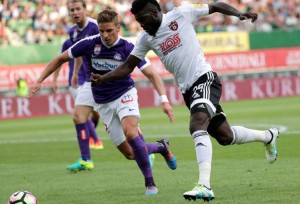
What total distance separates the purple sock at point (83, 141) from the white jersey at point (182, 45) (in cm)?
435

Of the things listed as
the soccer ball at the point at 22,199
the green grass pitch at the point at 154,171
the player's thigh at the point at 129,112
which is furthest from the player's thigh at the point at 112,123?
the soccer ball at the point at 22,199

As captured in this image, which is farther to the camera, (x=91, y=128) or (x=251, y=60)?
(x=251, y=60)

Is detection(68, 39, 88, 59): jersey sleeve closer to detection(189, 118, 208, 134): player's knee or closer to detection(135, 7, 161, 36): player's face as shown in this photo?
detection(135, 7, 161, 36): player's face

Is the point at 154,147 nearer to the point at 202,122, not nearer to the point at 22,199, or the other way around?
the point at 202,122

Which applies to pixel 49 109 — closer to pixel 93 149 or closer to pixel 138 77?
pixel 138 77

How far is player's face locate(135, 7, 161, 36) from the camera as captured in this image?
870 centimetres

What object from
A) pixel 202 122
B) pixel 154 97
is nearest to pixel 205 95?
pixel 202 122

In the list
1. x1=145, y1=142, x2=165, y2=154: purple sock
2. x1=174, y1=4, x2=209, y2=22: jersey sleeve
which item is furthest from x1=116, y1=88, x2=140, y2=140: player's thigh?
x1=174, y1=4, x2=209, y2=22: jersey sleeve

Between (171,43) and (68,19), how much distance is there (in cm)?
2599

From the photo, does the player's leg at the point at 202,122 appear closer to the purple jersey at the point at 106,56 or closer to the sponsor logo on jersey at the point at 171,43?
the sponsor logo on jersey at the point at 171,43

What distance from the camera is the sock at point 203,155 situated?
820cm

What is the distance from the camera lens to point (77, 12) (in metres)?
13.3

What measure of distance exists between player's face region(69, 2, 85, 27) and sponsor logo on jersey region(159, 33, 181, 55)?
4.59 m

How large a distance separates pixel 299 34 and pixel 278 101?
8.06 meters
